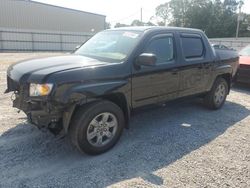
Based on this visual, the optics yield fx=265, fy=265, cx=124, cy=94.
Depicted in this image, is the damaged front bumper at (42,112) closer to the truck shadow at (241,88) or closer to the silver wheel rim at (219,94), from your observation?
the silver wheel rim at (219,94)

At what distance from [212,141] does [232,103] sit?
9.65 feet

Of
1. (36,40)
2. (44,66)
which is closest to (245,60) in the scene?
(44,66)

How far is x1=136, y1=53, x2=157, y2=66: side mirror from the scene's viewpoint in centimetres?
377

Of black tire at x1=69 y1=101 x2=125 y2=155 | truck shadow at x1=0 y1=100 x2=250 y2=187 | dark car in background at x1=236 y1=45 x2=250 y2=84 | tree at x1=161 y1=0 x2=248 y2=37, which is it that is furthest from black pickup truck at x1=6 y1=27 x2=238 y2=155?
tree at x1=161 y1=0 x2=248 y2=37

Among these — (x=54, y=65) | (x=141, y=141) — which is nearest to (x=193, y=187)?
(x=141, y=141)

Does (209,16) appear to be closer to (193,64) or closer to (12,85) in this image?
(193,64)

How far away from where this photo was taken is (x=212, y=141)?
4430mm

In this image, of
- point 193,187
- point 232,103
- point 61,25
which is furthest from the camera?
point 61,25

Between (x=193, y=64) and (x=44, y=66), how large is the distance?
2.89m

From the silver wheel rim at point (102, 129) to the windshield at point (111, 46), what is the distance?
878 millimetres

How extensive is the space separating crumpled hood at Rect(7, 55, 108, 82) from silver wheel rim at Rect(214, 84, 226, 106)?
11.1 ft

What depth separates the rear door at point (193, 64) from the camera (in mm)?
4957

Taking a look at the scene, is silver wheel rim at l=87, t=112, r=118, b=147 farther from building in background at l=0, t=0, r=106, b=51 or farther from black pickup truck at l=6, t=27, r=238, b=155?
building in background at l=0, t=0, r=106, b=51

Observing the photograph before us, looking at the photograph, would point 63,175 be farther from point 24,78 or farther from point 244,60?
point 244,60
